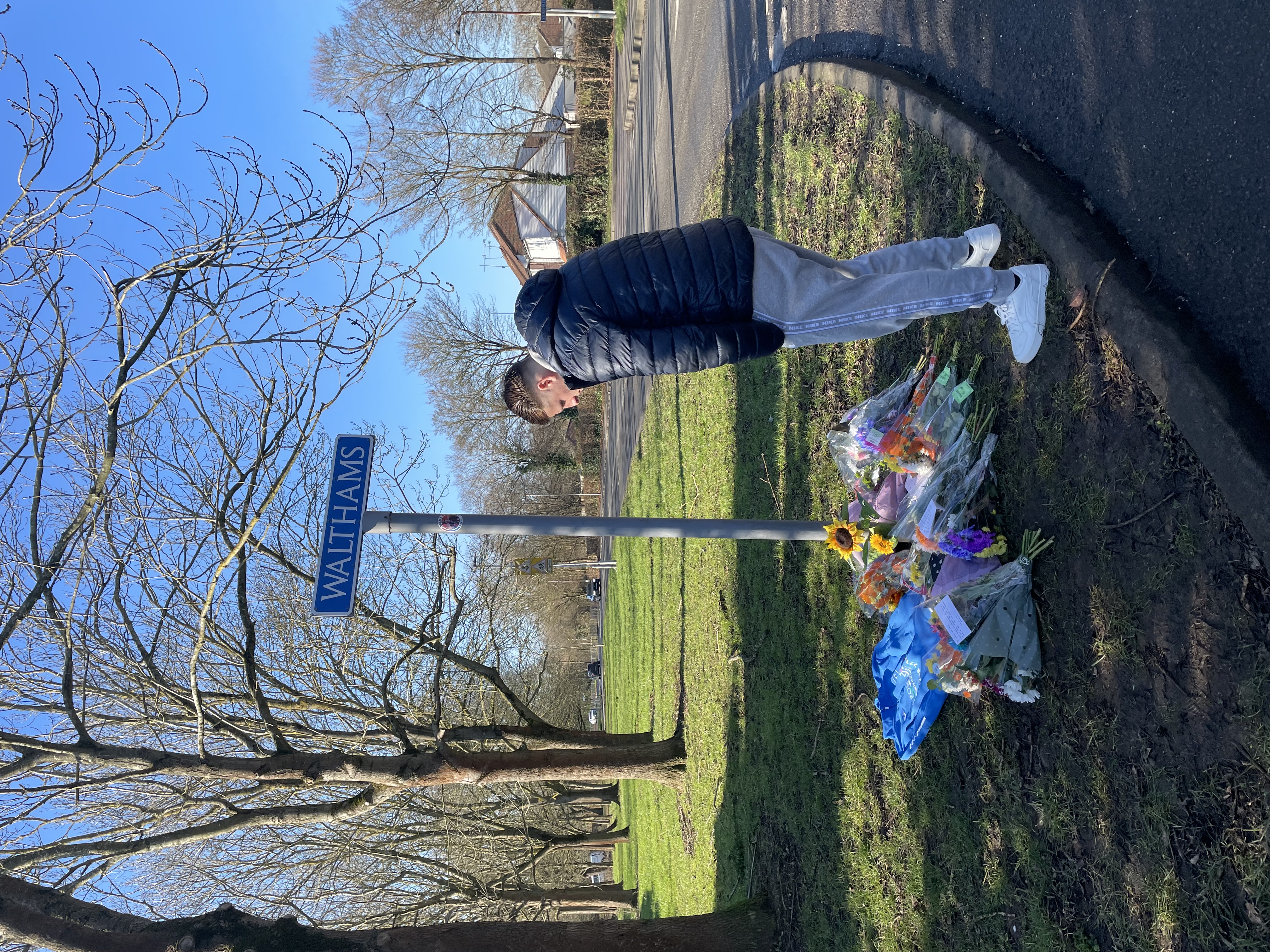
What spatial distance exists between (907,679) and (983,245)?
216 cm

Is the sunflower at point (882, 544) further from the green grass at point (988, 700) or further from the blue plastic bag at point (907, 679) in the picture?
the green grass at point (988, 700)

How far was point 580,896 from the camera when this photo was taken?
11.0 m

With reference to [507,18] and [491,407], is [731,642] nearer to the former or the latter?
[491,407]

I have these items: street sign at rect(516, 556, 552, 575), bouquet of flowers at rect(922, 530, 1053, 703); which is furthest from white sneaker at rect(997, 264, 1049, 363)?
street sign at rect(516, 556, 552, 575)

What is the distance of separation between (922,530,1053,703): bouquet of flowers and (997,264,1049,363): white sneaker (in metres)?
0.80

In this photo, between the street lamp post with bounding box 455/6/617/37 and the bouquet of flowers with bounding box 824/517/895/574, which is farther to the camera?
the street lamp post with bounding box 455/6/617/37

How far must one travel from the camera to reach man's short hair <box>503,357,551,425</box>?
3.72m

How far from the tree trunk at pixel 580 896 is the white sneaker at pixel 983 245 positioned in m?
7.90

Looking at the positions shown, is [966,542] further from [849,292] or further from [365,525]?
[365,525]

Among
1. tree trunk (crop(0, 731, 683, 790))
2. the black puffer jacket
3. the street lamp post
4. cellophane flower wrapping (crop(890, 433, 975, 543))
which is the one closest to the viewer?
the black puffer jacket

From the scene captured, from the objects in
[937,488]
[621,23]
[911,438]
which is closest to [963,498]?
[937,488]

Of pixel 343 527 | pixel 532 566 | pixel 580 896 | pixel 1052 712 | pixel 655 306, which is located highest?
pixel 532 566

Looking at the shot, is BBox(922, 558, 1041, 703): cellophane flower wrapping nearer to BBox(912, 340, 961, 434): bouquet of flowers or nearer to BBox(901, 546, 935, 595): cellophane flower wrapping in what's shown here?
BBox(901, 546, 935, 595): cellophane flower wrapping

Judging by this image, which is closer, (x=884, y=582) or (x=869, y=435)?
(x=884, y=582)
